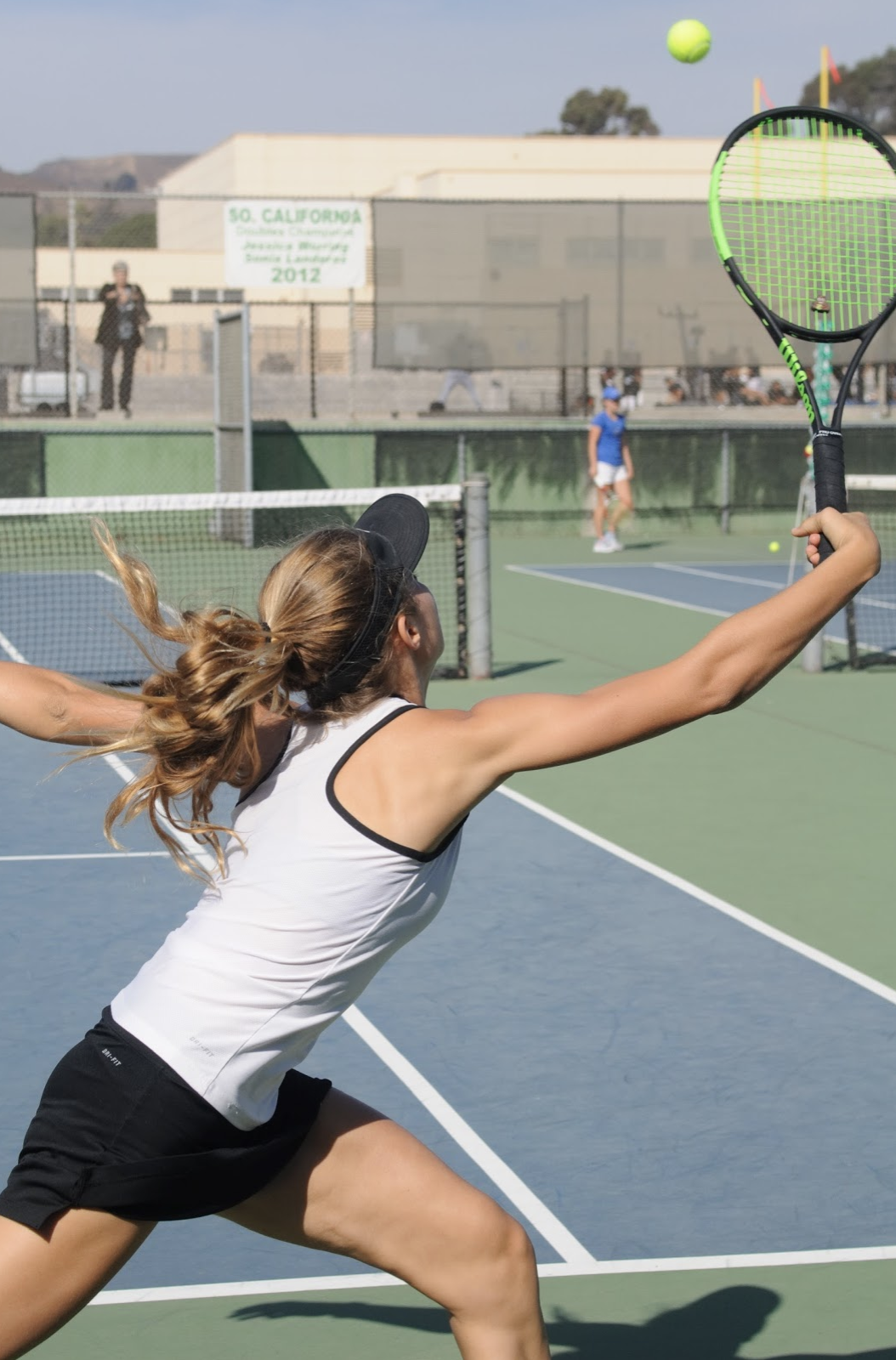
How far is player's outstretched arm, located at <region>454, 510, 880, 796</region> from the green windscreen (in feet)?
6.28

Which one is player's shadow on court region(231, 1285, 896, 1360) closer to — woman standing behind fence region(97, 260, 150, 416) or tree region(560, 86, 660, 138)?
woman standing behind fence region(97, 260, 150, 416)

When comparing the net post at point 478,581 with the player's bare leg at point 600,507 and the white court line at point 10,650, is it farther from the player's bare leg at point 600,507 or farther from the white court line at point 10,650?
the player's bare leg at point 600,507

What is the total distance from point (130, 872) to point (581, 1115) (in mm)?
2853

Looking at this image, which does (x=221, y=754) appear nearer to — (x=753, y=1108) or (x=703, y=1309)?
(x=703, y=1309)

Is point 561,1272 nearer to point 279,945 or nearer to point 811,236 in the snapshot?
point 279,945

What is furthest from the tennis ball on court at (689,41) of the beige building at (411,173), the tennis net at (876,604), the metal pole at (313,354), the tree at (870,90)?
the tree at (870,90)

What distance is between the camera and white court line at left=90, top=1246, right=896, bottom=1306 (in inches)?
141

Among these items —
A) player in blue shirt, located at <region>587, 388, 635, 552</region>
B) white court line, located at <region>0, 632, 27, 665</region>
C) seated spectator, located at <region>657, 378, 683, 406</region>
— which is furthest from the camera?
seated spectator, located at <region>657, 378, 683, 406</region>

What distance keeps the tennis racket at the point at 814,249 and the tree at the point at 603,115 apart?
99.8m

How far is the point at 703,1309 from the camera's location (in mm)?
3525

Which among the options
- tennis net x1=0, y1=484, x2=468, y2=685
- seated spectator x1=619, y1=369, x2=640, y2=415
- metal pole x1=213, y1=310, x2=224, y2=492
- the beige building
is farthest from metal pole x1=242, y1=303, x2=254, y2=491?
the beige building

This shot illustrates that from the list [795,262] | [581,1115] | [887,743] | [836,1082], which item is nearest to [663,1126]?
[581,1115]

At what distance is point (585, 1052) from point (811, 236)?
9.74ft

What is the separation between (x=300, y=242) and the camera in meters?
20.2
